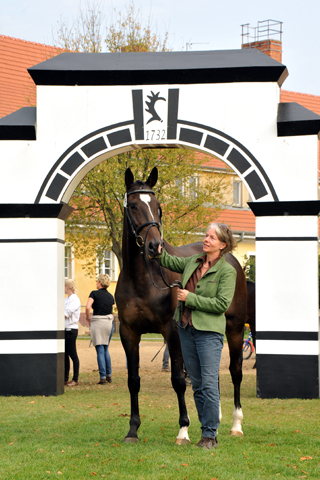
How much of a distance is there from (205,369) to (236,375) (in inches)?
71.5

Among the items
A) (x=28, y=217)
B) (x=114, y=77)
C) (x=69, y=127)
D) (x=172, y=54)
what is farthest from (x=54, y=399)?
(x=172, y=54)

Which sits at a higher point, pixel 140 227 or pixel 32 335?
pixel 140 227

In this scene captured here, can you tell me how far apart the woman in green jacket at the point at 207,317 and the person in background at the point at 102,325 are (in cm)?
578

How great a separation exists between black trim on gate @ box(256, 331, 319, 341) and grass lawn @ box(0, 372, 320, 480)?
892mm

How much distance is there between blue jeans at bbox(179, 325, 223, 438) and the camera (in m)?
5.88

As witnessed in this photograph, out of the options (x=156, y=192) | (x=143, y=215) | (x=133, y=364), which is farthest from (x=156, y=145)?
(x=156, y=192)

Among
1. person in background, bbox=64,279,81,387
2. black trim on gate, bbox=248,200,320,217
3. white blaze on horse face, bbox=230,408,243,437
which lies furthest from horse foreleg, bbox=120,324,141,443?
person in background, bbox=64,279,81,387

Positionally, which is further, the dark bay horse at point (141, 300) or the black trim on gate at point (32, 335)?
the black trim on gate at point (32, 335)

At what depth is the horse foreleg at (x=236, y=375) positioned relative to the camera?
7.13m

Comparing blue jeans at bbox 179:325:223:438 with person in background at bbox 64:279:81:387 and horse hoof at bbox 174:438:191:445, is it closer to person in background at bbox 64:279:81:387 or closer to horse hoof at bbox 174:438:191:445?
horse hoof at bbox 174:438:191:445

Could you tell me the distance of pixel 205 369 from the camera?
591 cm

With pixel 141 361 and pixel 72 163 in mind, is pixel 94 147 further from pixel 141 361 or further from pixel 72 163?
pixel 141 361

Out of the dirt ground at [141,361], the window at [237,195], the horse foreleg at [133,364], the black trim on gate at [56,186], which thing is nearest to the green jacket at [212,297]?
the horse foreleg at [133,364]

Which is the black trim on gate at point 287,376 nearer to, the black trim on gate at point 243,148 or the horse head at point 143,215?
the black trim on gate at point 243,148
